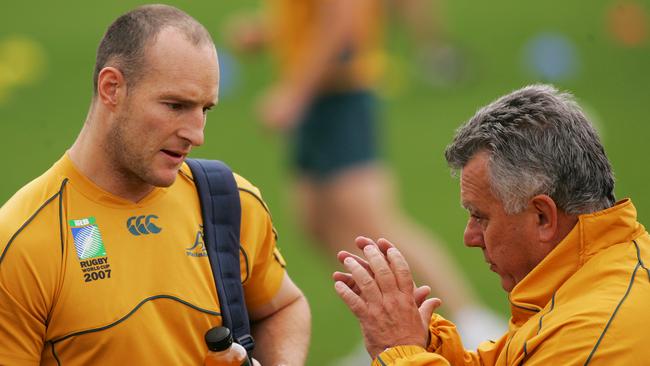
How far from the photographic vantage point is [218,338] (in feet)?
10.6

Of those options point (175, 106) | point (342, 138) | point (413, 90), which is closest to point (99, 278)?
point (175, 106)

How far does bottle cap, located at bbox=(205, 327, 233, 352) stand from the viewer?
10.6ft

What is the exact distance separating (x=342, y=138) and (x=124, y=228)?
438 centimetres

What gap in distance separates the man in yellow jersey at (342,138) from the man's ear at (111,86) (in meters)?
4.10

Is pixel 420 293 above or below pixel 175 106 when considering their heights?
below

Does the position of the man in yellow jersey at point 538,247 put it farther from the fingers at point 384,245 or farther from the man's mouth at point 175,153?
the man's mouth at point 175,153

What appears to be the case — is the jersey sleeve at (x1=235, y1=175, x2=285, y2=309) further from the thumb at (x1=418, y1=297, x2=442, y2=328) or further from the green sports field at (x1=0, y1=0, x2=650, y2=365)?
the green sports field at (x1=0, y1=0, x2=650, y2=365)

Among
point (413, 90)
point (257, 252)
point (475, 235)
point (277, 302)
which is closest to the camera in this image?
point (475, 235)

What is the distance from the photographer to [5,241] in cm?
311

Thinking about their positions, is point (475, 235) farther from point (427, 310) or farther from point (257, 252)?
point (257, 252)

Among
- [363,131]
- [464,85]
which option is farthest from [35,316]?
[464,85]

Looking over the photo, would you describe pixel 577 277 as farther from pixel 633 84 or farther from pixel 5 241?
pixel 633 84

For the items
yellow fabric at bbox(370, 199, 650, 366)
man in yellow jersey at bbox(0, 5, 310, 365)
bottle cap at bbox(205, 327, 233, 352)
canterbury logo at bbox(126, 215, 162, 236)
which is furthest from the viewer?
canterbury logo at bbox(126, 215, 162, 236)

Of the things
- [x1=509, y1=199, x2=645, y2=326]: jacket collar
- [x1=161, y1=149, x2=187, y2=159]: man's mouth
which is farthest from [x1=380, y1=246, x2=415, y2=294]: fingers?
[x1=161, y1=149, x2=187, y2=159]: man's mouth
